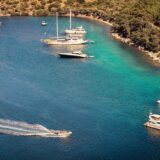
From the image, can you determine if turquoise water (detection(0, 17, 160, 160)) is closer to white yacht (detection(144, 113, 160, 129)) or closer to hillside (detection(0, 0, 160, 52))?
white yacht (detection(144, 113, 160, 129))

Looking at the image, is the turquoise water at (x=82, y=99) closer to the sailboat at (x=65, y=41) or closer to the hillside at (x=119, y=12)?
the sailboat at (x=65, y=41)

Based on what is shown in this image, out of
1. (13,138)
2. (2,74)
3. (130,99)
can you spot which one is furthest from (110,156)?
(2,74)

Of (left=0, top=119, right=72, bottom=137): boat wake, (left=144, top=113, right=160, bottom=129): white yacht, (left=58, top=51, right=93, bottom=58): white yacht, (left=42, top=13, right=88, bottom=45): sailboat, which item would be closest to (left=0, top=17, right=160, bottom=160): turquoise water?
(left=0, top=119, right=72, bottom=137): boat wake

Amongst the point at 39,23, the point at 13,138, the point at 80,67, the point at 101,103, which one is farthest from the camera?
the point at 39,23

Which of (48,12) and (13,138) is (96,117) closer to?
(13,138)

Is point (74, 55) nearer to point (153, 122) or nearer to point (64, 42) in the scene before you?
point (64, 42)

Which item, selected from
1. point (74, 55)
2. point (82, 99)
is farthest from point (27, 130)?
point (74, 55)
